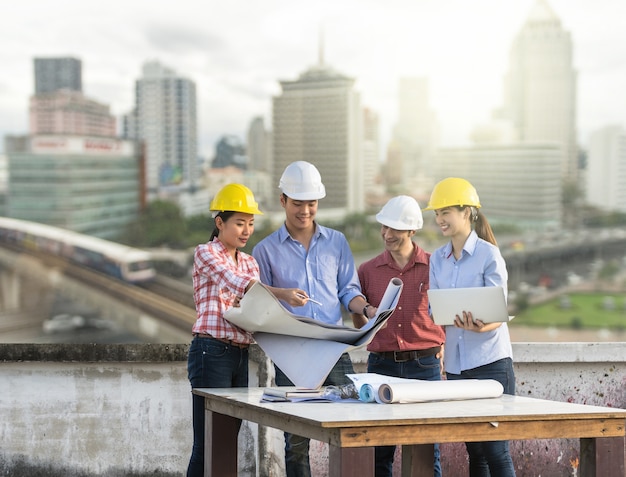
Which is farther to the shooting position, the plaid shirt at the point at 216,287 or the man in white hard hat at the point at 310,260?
the man in white hard hat at the point at 310,260

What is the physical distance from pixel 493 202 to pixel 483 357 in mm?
96668

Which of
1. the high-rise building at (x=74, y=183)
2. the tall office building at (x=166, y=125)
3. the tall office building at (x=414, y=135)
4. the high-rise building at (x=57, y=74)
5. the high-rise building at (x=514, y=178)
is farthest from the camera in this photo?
the tall office building at (x=414, y=135)

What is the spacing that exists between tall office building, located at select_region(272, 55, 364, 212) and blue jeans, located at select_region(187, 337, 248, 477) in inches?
3498

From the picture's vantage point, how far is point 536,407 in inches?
99.2

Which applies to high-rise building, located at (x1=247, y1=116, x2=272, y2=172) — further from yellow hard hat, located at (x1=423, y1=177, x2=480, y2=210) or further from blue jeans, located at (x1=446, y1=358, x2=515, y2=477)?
blue jeans, located at (x1=446, y1=358, x2=515, y2=477)

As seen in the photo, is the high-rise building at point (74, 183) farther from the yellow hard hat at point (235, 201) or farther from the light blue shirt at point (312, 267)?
the yellow hard hat at point (235, 201)

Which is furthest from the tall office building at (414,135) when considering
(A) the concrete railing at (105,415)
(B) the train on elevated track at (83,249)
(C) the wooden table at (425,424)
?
(C) the wooden table at (425,424)

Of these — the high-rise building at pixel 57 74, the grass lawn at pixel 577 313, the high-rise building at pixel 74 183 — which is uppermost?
the high-rise building at pixel 57 74

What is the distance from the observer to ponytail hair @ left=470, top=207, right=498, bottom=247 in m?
3.14

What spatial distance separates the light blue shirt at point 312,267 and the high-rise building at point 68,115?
88.0 meters

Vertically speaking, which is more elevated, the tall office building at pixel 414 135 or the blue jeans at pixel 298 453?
the tall office building at pixel 414 135

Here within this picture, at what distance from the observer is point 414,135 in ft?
351

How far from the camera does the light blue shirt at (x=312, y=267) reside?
3137 millimetres

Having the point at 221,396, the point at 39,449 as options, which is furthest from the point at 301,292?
the point at 39,449
